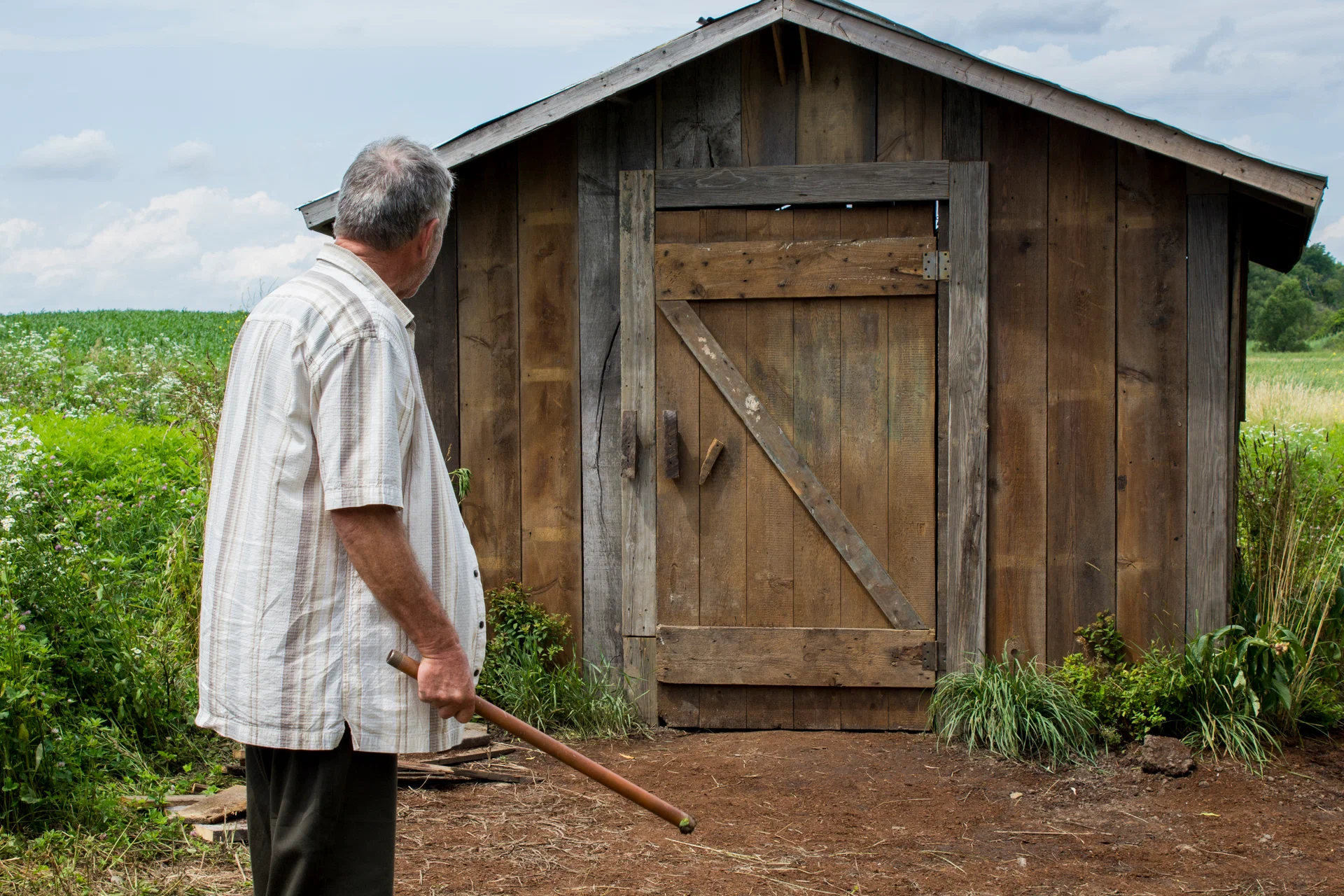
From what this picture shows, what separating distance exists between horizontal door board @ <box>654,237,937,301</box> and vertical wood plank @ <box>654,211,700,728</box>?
0.13 metres

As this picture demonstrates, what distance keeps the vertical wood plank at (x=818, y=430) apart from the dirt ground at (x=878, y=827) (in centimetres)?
64

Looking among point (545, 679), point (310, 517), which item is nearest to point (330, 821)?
point (310, 517)

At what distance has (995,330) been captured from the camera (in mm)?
5301

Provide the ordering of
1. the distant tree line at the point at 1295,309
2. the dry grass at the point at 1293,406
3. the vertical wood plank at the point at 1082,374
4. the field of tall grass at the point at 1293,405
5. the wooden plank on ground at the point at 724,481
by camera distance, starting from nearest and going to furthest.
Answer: the vertical wood plank at the point at 1082,374 → the wooden plank on ground at the point at 724,481 → the field of tall grass at the point at 1293,405 → the dry grass at the point at 1293,406 → the distant tree line at the point at 1295,309

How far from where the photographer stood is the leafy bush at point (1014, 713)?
5012 mm

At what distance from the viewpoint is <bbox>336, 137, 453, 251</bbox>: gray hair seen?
2.28 metres

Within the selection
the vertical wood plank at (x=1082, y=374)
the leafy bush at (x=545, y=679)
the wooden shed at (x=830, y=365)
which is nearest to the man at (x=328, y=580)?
the leafy bush at (x=545, y=679)

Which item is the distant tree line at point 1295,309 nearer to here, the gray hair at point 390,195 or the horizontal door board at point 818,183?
the horizontal door board at point 818,183

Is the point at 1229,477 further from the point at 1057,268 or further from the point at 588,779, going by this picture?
the point at 588,779

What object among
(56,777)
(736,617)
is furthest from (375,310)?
(736,617)

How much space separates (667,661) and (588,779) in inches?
32.7

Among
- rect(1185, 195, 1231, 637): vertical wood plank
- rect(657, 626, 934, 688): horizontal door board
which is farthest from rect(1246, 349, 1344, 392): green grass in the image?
rect(657, 626, 934, 688): horizontal door board

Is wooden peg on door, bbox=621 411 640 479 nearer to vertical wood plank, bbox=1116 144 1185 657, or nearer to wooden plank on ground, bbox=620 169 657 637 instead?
wooden plank on ground, bbox=620 169 657 637

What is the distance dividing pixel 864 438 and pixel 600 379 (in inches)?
51.8
